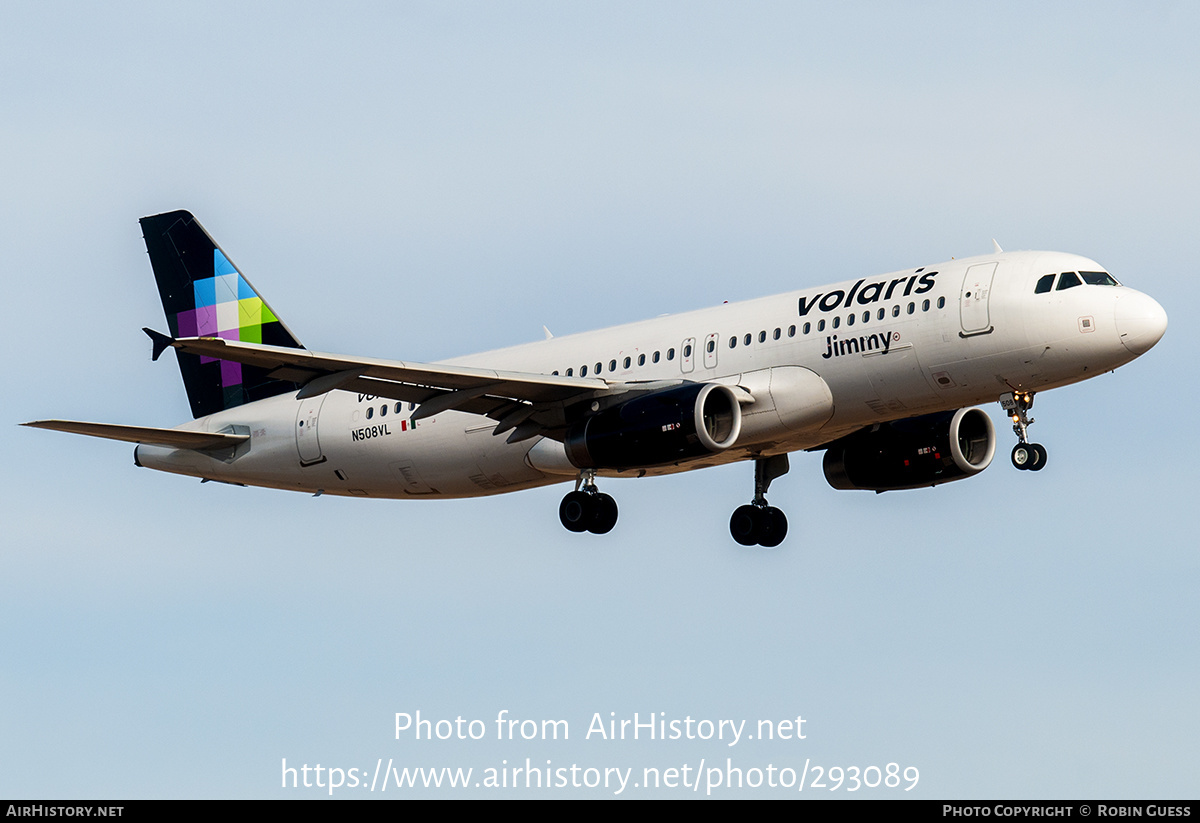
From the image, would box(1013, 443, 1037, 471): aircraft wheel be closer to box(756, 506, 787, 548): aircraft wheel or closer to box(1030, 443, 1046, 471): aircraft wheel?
box(1030, 443, 1046, 471): aircraft wheel

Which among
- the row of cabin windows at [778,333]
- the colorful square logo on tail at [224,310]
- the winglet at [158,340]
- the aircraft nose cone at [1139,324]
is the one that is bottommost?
the winglet at [158,340]

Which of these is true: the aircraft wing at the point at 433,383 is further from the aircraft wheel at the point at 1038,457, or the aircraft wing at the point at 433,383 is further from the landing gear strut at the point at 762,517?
the aircraft wheel at the point at 1038,457

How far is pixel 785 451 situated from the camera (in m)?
42.0

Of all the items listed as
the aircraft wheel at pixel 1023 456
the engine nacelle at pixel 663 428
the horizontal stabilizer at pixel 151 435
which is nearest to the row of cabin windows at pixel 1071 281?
the aircraft wheel at pixel 1023 456

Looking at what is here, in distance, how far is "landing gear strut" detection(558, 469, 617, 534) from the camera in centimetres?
4075

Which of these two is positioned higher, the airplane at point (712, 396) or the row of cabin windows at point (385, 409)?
the row of cabin windows at point (385, 409)

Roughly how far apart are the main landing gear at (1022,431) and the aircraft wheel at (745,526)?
27.6 feet

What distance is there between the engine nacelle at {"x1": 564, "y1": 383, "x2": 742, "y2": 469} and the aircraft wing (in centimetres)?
117

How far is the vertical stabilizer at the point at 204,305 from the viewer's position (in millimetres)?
49000

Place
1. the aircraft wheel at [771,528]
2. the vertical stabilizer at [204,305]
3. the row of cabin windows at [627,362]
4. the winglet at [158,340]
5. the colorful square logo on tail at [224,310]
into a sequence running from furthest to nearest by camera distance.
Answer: the colorful square logo on tail at [224,310]
the vertical stabilizer at [204,305]
the aircraft wheel at [771,528]
the row of cabin windows at [627,362]
the winglet at [158,340]

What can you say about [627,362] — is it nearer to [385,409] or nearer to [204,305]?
[385,409]

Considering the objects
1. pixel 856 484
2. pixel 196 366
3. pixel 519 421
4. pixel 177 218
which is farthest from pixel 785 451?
pixel 177 218

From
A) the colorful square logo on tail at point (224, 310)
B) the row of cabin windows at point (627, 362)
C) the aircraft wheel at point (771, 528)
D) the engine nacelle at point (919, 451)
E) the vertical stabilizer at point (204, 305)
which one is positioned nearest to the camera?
the row of cabin windows at point (627, 362)

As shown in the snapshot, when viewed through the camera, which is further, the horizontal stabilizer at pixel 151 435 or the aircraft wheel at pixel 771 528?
the aircraft wheel at pixel 771 528
